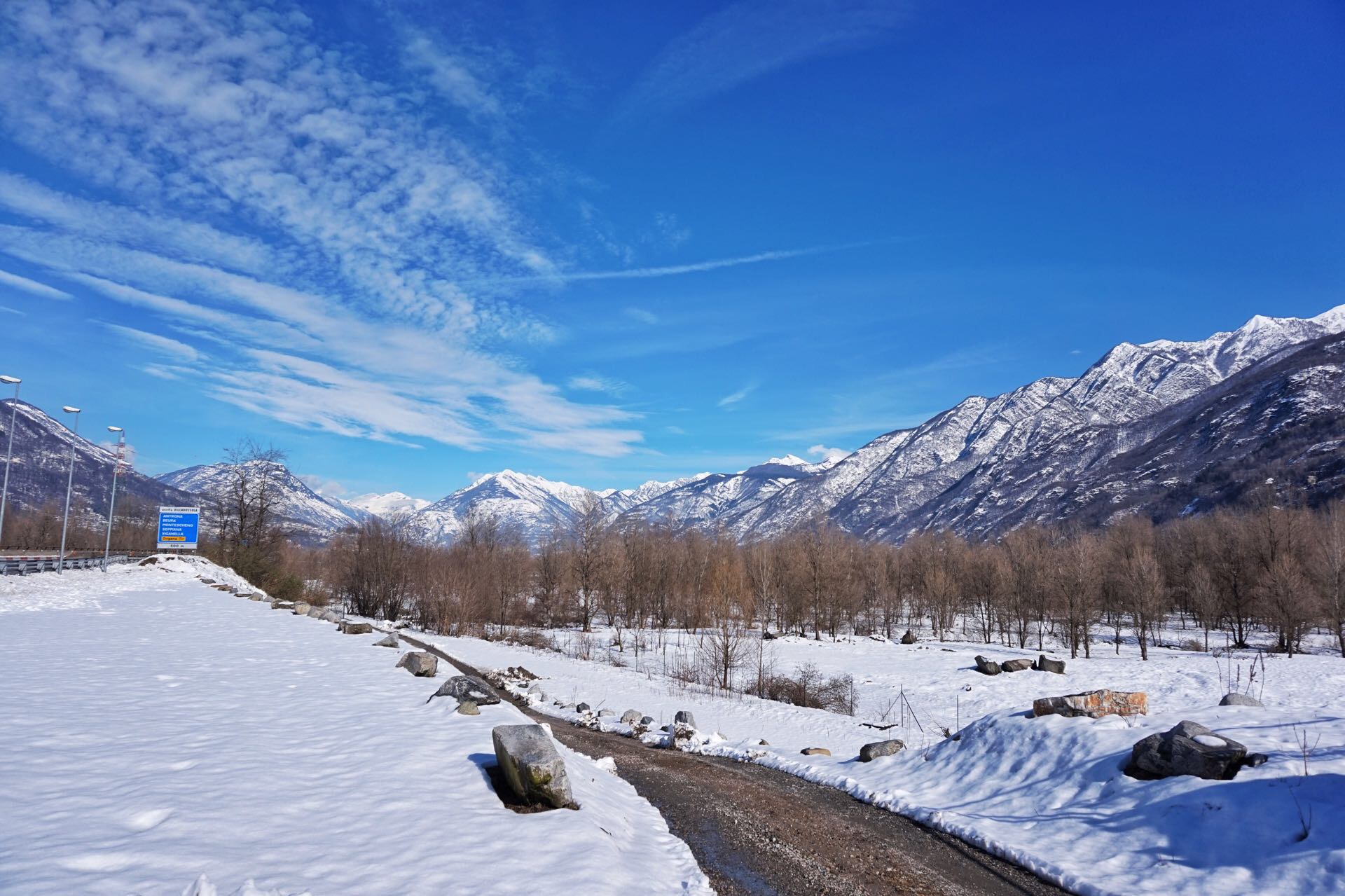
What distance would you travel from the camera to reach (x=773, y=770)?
15727mm

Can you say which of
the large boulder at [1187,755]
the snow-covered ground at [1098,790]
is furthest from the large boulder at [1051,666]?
the large boulder at [1187,755]

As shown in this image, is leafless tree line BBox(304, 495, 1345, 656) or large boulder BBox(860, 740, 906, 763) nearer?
large boulder BBox(860, 740, 906, 763)

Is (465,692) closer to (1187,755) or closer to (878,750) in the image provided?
(878,750)

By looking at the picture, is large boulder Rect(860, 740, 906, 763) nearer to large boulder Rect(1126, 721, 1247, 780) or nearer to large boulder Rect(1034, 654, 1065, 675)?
large boulder Rect(1126, 721, 1247, 780)

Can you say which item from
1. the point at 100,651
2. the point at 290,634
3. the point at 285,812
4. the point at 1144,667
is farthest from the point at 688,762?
the point at 1144,667

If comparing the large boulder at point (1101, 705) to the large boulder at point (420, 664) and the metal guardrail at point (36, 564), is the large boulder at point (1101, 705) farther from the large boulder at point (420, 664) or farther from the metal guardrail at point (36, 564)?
the metal guardrail at point (36, 564)

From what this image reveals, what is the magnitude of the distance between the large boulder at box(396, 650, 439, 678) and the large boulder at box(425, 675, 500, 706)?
331cm

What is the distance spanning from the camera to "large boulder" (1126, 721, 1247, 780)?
32.8 ft

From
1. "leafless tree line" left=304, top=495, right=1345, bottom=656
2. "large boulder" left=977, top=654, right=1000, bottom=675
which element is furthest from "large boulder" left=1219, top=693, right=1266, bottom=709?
"leafless tree line" left=304, top=495, right=1345, bottom=656

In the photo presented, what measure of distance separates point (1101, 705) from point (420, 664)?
1641cm

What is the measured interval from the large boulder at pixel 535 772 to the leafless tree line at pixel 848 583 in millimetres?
30871

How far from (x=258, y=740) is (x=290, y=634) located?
15964mm

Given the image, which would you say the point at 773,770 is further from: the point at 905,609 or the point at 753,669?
the point at 905,609

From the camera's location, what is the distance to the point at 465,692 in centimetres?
1484
